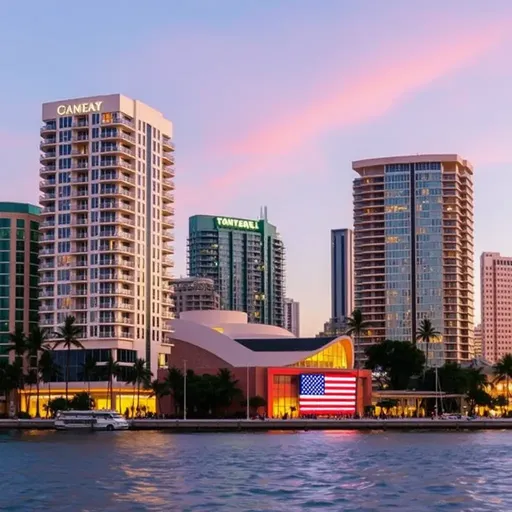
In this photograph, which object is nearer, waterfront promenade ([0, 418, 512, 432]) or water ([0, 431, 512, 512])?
water ([0, 431, 512, 512])

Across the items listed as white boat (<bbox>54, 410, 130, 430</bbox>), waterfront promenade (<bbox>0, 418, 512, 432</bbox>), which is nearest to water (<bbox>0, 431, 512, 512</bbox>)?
white boat (<bbox>54, 410, 130, 430</bbox>)

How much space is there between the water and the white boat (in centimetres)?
3042

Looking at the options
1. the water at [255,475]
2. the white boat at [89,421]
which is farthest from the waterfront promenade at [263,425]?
the water at [255,475]

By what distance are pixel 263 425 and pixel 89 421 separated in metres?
27.7

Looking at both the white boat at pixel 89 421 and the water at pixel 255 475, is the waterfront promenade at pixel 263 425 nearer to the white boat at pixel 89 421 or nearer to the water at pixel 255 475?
the white boat at pixel 89 421

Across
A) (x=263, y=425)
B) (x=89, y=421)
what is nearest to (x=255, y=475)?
(x=89, y=421)

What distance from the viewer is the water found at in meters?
79.6

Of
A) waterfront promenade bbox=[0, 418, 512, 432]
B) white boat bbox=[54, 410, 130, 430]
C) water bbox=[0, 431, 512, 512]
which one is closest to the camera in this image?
water bbox=[0, 431, 512, 512]

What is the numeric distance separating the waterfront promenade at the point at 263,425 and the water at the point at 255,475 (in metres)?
37.6

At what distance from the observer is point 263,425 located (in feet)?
632

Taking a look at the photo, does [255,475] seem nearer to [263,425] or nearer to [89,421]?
[89,421]

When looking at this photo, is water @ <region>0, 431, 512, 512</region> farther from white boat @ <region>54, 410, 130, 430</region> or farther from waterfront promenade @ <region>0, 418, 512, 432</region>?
waterfront promenade @ <region>0, 418, 512, 432</region>

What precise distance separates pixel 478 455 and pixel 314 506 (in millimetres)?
49433

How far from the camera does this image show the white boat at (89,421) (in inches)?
7352
